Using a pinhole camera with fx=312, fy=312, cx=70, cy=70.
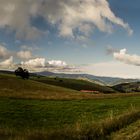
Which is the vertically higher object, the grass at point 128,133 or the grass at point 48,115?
the grass at point 128,133

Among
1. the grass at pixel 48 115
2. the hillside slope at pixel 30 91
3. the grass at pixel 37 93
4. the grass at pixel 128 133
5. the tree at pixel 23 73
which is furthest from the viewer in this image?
the tree at pixel 23 73

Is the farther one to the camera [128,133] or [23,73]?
[23,73]

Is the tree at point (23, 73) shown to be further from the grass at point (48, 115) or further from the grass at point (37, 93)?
the grass at point (48, 115)

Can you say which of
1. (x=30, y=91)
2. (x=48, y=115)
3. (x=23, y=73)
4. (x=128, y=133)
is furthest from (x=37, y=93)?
(x=23, y=73)

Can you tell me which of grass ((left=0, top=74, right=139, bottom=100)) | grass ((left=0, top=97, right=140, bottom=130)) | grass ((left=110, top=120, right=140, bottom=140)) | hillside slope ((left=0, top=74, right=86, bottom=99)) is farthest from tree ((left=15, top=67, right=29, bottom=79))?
grass ((left=110, top=120, right=140, bottom=140))

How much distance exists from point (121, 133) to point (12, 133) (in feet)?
16.4

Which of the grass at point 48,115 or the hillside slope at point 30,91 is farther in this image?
the hillside slope at point 30,91

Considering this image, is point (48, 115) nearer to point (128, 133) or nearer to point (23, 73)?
point (128, 133)

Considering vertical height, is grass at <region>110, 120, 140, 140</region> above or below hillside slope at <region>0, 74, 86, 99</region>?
above

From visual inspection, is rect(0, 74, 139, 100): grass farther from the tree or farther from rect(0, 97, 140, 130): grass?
the tree

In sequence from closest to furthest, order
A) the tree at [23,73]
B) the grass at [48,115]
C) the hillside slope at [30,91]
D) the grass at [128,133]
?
1. the grass at [128,133]
2. the grass at [48,115]
3. the hillside slope at [30,91]
4. the tree at [23,73]

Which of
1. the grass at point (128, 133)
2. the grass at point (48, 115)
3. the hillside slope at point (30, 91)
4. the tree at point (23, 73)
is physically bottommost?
the hillside slope at point (30, 91)

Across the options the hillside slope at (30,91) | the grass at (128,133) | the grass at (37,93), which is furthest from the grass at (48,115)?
the hillside slope at (30,91)

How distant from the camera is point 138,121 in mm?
16734
